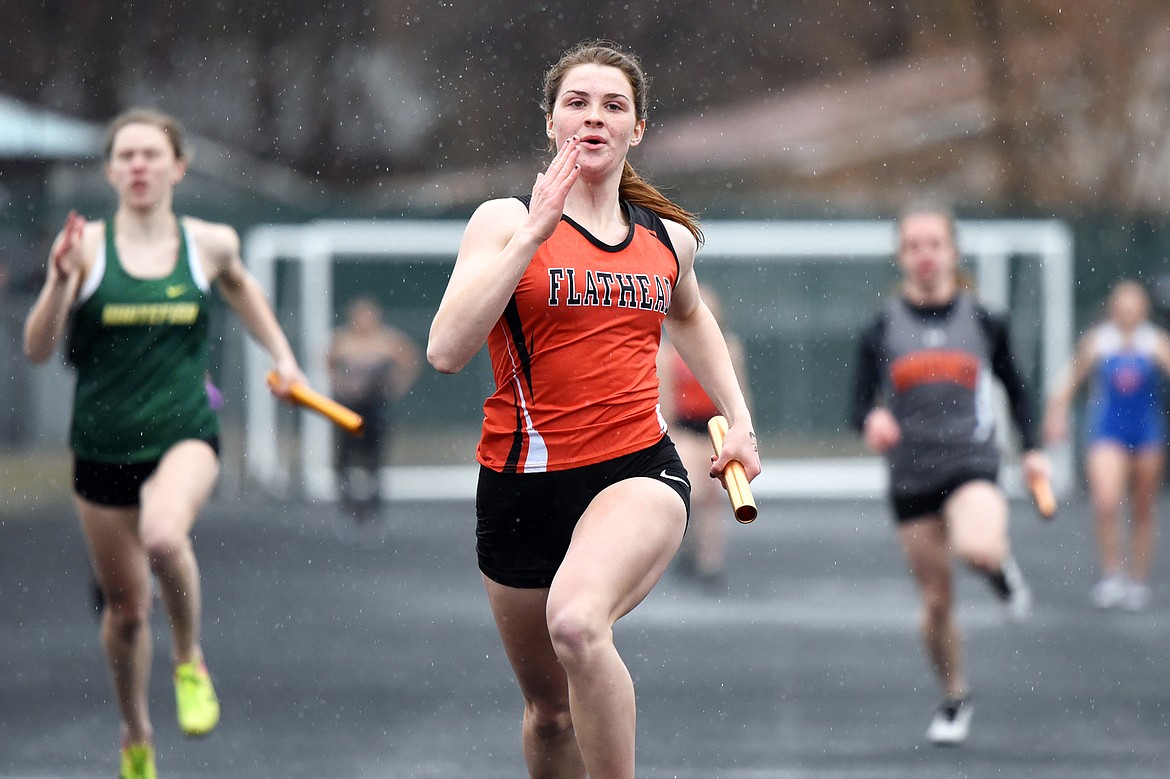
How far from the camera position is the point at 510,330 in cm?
405

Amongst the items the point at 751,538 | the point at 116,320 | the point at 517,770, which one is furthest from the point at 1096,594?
the point at 116,320

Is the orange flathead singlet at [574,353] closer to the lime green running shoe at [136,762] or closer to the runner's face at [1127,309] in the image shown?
the lime green running shoe at [136,762]

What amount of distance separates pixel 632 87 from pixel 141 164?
219 cm

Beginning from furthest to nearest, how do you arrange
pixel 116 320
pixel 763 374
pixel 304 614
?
pixel 763 374 → pixel 304 614 → pixel 116 320

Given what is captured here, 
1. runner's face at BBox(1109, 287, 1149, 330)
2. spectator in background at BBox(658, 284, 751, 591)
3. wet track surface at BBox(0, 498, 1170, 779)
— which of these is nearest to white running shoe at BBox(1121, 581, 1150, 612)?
A: wet track surface at BBox(0, 498, 1170, 779)

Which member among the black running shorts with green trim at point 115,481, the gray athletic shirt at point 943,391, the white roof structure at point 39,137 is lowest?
the black running shorts with green trim at point 115,481

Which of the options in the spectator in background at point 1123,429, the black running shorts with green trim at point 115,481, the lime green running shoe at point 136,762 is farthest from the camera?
the spectator in background at point 1123,429

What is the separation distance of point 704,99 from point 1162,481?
1491 cm

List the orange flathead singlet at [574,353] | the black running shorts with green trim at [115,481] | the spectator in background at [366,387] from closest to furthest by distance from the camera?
the orange flathead singlet at [574,353] → the black running shorts with green trim at [115,481] → the spectator in background at [366,387]

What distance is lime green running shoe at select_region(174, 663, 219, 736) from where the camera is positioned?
5527mm

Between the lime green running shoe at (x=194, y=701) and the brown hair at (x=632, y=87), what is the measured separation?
239 cm

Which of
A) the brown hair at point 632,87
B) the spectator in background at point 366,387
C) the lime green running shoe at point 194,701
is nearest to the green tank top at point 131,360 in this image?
the lime green running shoe at point 194,701

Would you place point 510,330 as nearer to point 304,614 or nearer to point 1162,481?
point 304,614

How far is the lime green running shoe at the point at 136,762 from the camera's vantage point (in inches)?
216
